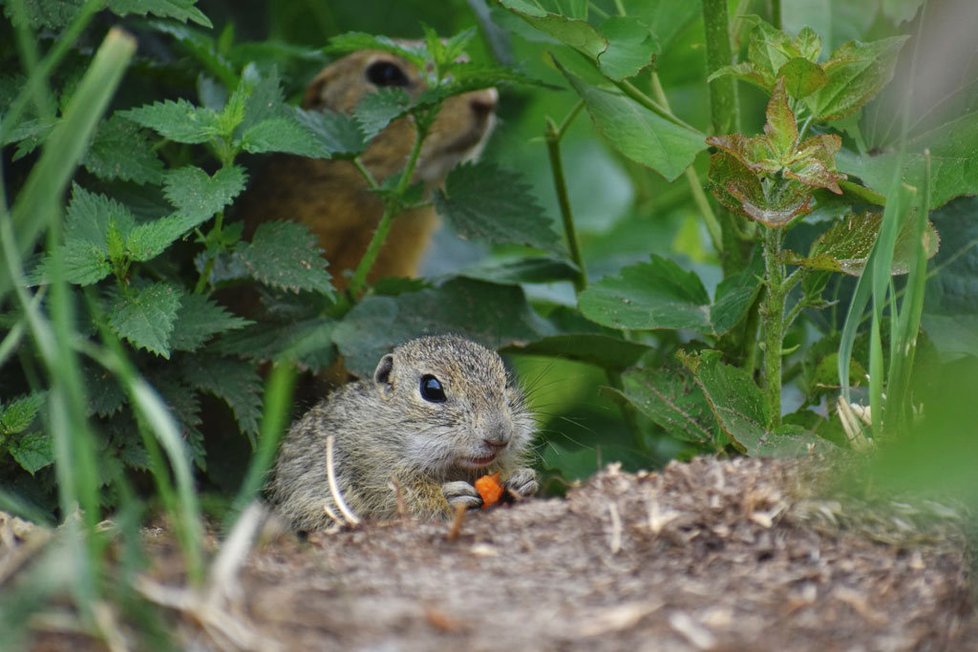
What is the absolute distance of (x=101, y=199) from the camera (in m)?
3.16

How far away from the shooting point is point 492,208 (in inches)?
146

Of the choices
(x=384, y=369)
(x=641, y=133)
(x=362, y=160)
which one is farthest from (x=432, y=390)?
(x=362, y=160)

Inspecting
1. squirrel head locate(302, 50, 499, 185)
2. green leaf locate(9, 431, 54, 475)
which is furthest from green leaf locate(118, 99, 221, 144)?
squirrel head locate(302, 50, 499, 185)

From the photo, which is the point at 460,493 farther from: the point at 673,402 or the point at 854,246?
the point at 854,246

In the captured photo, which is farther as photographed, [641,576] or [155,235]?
[155,235]

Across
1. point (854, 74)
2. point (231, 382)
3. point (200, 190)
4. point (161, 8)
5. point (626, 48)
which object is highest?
point (161, 8)

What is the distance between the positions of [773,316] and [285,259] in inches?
52.0

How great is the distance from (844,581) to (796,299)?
1.64 metres

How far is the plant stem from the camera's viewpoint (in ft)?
9.46

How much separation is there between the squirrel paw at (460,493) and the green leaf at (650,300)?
59cm

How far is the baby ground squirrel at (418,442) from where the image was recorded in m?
3.00

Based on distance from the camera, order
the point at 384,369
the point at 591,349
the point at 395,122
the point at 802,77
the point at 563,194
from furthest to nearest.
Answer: the point at 395,122, the point at 563,194, the point at 591,349, the point at 384,369, the point at 802,77

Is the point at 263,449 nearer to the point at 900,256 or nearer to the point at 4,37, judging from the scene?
the point at 900,256

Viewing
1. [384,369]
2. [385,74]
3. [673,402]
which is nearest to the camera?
[673,402]
